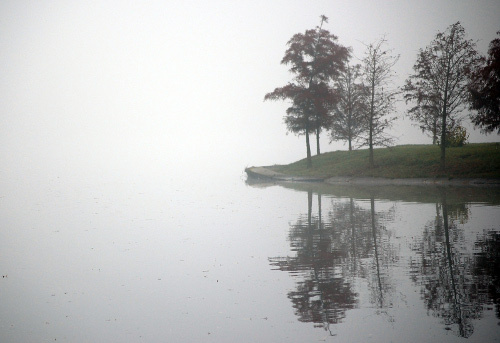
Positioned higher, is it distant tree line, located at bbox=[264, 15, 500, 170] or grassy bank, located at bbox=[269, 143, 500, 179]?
distant tree line, located at bbox=[264, 15, 500, 170]

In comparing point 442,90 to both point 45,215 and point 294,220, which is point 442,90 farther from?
point 45,215

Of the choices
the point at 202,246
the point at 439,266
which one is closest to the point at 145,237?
the point at 202,246

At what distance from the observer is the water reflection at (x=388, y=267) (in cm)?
891

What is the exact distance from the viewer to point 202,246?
15734mm

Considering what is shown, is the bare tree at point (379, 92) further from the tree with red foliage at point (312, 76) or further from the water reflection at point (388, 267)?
the water reflection at point (388, 267)

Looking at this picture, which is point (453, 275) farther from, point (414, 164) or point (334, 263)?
point (414, 164)

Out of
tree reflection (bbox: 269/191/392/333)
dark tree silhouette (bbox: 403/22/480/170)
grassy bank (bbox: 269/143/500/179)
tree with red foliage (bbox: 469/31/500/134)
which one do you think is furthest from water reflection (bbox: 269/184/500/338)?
dark tree silhouette (bbox: 403/22/480/170)

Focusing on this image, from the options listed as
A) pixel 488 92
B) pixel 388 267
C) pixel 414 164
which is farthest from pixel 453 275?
pixel 414 164

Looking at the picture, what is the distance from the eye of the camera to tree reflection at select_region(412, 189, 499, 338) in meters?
8.54

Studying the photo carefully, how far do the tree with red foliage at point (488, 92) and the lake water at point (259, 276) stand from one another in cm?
1359

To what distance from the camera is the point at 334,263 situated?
41.2 feet

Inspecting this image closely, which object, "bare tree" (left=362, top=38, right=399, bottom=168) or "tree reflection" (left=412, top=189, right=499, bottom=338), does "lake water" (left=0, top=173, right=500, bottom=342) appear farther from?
"bare tree" (left=362, top=38, right=399, bottom=168)

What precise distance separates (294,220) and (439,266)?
938cm

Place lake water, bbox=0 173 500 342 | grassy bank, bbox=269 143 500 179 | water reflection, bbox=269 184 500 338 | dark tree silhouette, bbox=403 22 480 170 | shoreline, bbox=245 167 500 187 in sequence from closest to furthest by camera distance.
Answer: lake water, bbox=0 173 500 342, water reflection, bbox=269 184 500 338, shoreline, bbox=245 167 500 187, grassy bank, bbox=269 143 500 179, dark tree silhouette, bbox=403 22 480 170
